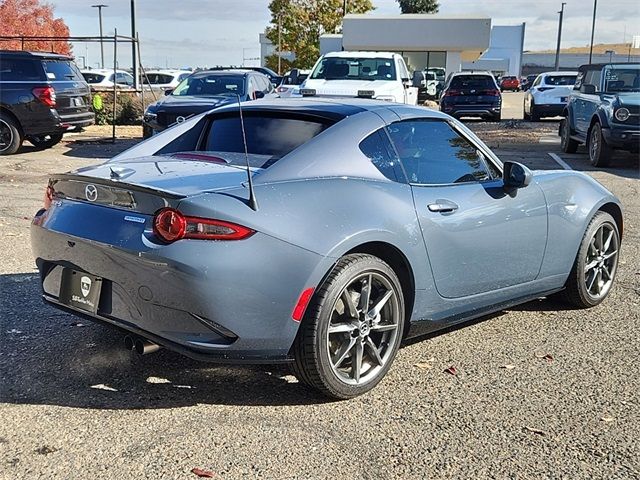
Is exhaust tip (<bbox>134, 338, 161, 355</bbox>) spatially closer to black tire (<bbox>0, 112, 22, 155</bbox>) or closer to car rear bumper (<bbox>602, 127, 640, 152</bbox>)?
car rear bumper (<bbox>602, 127, 640, 152</bbox>)

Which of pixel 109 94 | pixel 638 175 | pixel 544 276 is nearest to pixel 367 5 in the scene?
pixel 109 94

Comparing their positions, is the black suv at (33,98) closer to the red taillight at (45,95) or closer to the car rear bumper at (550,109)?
the red taillight at (45,95)

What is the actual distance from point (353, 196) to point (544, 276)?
1.83m

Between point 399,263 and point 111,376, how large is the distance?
166 cm

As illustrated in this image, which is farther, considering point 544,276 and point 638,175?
point 638,175

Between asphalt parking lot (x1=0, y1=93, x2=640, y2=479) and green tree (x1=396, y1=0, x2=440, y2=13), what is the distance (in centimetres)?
8401

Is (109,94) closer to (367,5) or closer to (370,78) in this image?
(370,78)

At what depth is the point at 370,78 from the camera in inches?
571

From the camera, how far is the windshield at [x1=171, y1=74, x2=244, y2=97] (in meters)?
13.9

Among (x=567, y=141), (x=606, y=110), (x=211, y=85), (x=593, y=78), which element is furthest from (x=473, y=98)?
(x=211, y=85)

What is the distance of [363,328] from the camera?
374 cm

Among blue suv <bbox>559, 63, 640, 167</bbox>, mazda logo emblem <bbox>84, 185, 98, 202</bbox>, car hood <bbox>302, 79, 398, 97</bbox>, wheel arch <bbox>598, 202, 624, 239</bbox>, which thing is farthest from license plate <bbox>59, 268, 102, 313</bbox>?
blue suv <bbox>559, 63, 640, 167</bbox>

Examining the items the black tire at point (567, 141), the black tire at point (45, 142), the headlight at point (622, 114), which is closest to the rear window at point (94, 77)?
the black tire at point (45, 142)

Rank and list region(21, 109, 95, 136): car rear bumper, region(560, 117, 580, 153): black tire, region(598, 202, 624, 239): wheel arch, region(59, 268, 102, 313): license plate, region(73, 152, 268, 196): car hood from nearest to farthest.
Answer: region(73, 152, 268, 196): car hood
region(59, 268, 102, 313): license plate
region(598, 202, 624, 239): wheel arch
region(21, 109, 95, 136): car rear bumper
region(560, 117, 580, 153): black tire
